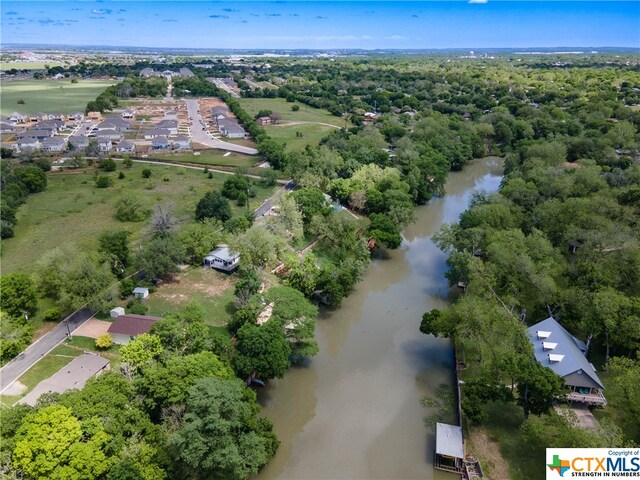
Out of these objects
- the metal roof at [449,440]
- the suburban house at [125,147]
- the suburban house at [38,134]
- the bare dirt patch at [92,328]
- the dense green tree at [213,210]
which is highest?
the suburban house at [38,134]

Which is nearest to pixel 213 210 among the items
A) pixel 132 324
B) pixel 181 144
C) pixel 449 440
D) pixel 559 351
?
pixel 132 324

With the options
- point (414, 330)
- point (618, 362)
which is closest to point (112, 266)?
point (414, 330)

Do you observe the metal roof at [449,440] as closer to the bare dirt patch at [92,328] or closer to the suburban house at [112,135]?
the bare dirt patch at [92,328]

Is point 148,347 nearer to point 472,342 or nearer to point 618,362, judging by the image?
point 472,342

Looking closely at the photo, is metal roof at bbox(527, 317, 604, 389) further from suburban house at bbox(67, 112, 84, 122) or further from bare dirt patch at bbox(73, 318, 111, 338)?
suburban house at bbox(67, 112, 84, 122)

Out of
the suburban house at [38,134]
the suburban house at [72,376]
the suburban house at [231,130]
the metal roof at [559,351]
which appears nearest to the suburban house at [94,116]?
the suburban house at [38,134]

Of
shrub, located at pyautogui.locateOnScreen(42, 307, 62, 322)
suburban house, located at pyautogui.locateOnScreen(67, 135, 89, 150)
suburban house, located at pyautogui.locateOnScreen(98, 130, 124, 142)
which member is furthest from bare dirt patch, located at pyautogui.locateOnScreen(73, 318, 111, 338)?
suburban house, located at pyautogui.locateOnScreen(98, 130, 124, 142)

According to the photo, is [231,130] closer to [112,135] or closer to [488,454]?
[112,135]
